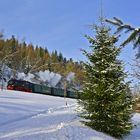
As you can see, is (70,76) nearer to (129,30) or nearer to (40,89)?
(40,89)

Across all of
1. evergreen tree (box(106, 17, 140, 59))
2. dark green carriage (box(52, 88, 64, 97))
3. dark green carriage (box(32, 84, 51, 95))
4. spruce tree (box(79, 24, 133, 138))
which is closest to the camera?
evergreen tree (box(106, 17, 140, 59))

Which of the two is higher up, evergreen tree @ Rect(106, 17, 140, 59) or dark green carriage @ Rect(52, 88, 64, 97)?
dark green carriage @ Rect(52, 88, 64, 97)

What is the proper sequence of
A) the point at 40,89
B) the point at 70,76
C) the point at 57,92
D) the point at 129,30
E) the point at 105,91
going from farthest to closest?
the point at 70,76 → the point at 57,92 → the point at 40,89 → the point at 105,91 → the point at 129,30

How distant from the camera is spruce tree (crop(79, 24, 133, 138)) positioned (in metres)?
16.8

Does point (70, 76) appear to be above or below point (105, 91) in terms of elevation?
above

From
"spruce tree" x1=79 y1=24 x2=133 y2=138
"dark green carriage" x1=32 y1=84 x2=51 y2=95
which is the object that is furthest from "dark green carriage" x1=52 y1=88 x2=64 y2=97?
"spruce tree" x1=79 y1=24 x2=133 y2=138

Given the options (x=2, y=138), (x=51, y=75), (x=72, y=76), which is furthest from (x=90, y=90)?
(x=72, y=76)

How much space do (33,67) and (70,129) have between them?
9800 centimetres

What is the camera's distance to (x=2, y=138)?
14.6 meters

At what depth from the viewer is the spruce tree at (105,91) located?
16.8m

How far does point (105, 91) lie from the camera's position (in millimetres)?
16984

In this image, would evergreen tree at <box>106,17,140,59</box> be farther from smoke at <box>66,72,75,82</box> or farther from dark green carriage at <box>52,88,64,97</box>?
smoke at <box>66,72,75,82</box>

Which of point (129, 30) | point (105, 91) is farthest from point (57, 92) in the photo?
point (129, 30)

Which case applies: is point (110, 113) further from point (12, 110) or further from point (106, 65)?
point (12, 110)
